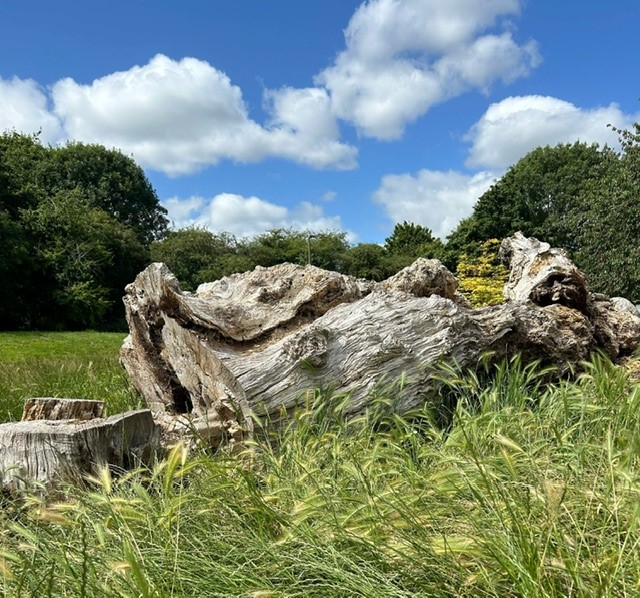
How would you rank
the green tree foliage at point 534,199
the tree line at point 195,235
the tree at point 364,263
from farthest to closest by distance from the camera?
the tree at point 364,263 → the green tree foliage at point 534,199 → the tree line at point 195,235

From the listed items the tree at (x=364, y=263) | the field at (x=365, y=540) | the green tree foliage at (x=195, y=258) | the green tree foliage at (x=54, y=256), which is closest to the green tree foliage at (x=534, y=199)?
the tree at (x=364, y=263)

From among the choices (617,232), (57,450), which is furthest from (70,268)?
(57,450)

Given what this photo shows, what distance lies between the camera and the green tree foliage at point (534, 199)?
3100 centimetres

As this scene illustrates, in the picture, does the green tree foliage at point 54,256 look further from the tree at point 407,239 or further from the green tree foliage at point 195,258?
the tree at point 407,239

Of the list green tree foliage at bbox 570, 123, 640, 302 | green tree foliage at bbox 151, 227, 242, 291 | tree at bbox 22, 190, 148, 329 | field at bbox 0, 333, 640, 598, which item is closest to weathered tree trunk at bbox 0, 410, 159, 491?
field at bbox 0, 333, 640, 598

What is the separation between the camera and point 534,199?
36.6 m

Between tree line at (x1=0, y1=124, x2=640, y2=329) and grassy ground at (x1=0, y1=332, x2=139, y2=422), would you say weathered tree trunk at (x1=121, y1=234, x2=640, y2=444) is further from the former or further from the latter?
tree line at (x1=0, y1=124, x2=640, y2=329)

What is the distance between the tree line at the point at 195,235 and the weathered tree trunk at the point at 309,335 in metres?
13.0

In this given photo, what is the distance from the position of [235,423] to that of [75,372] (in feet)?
11.2

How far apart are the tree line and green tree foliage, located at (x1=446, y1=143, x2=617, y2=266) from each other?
0.08 m

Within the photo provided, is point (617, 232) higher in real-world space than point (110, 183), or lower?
lower

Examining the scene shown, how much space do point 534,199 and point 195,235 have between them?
21.6 metres

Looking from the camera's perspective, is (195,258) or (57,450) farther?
(195,258)

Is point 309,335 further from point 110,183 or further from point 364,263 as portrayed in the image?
point 110,183
